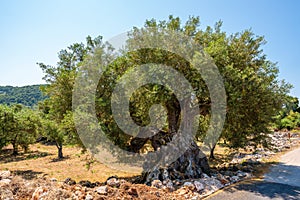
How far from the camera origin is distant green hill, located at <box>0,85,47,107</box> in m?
90.3

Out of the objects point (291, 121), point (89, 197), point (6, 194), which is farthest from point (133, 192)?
point (291, 121)

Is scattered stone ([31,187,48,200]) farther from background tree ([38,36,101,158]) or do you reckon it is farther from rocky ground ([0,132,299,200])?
background tree ([38,36,101,158])

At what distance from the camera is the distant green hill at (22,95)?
296ft

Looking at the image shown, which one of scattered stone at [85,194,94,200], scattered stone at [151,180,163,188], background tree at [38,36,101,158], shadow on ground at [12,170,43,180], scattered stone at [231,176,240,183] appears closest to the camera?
scattered stone at [85,194,94,200]

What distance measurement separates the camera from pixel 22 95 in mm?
97062

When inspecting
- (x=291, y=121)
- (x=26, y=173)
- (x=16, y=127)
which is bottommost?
(x=26, y=173)

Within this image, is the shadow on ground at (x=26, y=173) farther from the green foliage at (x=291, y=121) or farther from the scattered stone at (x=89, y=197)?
the green foliage at (x=291, y=121)

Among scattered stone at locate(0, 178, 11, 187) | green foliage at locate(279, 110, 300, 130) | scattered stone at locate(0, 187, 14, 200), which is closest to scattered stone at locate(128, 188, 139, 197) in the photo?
scattered stone at locate(0, 187, 14, 200)

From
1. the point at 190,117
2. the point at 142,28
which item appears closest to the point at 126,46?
the point at 142,28

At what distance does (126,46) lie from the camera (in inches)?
399

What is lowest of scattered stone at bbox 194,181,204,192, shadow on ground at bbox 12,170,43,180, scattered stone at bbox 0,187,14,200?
shadow on ground at bbox 12,170,43,180

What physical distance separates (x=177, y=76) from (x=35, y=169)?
41.8 ft

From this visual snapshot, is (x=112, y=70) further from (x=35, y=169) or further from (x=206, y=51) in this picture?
(x=35, y=169)

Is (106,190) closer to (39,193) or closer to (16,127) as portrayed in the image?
(39,193)
